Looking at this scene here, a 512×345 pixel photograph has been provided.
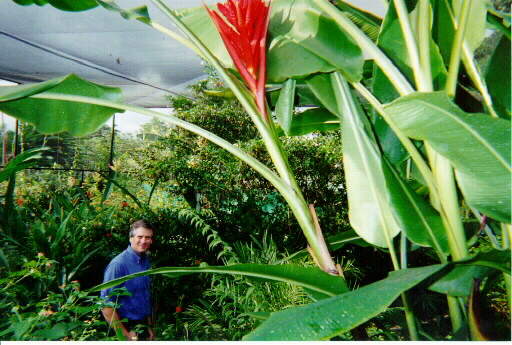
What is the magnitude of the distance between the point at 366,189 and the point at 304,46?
0.30 meters

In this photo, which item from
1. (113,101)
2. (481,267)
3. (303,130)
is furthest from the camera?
(303,130)

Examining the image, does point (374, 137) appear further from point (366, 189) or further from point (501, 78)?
point (501, 78)

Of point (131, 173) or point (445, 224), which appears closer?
point (445, 224)

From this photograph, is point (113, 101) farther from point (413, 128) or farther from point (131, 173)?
point (131, 173)

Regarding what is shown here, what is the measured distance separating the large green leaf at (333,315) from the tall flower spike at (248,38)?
1.16 feet

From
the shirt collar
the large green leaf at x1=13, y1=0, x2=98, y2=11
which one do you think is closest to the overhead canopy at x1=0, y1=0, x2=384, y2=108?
the large green leaf at x1=13, y1=0, x2=98, y2=11

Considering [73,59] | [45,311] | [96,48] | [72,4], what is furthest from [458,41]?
[73,59]

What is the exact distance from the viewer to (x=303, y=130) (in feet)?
2.98

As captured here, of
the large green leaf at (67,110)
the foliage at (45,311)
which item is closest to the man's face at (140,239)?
the foliage at (45,311)

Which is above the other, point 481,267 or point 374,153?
point 374,153

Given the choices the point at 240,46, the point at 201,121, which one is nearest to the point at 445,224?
the point at 240,46

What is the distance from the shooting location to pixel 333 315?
328 millimetres

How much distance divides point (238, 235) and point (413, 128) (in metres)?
2.02

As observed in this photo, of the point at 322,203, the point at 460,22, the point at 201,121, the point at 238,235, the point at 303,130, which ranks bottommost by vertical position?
the point at 238,235
